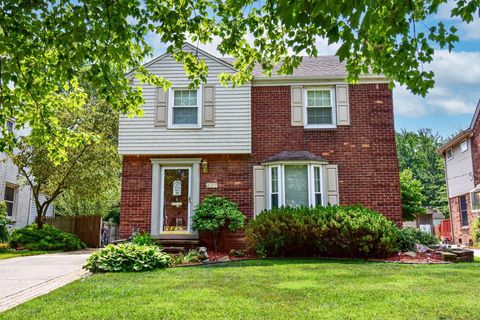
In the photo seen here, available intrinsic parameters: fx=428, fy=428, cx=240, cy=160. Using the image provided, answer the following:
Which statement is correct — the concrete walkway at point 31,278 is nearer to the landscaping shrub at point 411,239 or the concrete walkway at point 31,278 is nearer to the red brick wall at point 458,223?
the landscaping shrub at point 411,239

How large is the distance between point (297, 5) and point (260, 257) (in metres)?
7.41

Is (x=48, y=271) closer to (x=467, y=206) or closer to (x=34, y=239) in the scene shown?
(x=34, y=239)

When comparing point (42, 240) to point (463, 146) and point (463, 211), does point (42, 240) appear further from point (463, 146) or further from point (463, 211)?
point (463, 146)

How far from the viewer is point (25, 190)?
72.4ft

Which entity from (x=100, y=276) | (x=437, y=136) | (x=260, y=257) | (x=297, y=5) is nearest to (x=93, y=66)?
(x=297, y=5)

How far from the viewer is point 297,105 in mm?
13008

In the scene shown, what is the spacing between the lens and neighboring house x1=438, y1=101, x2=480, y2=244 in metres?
19.8

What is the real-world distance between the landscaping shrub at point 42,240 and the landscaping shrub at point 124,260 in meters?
7.82

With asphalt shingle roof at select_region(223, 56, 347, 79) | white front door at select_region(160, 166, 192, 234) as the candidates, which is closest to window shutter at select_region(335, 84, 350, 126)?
asphalt shingle roof at select_region(223, 56, 347, 79)

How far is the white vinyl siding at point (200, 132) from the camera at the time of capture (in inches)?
499

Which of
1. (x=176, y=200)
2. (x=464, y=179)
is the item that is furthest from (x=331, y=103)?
(x=464, y=179)

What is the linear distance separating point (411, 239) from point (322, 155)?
3414 mm

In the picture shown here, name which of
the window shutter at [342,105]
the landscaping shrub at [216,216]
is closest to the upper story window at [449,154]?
the window shutter at [342,105]

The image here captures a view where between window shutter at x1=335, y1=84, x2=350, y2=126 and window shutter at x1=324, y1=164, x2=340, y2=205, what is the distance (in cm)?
138
